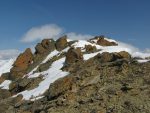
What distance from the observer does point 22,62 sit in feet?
242

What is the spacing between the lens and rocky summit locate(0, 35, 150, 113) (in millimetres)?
41156

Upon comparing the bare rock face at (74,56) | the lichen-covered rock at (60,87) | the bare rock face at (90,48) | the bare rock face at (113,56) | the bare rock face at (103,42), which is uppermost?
the bare rock face at (103,42)

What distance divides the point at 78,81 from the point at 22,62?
28.5m

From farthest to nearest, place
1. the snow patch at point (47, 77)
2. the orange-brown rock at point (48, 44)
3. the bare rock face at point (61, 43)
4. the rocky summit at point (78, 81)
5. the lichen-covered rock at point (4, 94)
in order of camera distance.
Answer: the orange-brown rock at point (48, 44)
the bare rock face at point (61, 43)
the lichen-covered rock at point (4, 94)
the snow patch at point (47, 77)
the rocky summit at point (78, 81)

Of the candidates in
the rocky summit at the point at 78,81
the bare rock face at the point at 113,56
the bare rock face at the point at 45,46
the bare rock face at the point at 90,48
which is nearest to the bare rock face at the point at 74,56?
the rocky summit at the point at 78,81

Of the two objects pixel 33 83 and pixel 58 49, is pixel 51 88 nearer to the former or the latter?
pixel 33 83

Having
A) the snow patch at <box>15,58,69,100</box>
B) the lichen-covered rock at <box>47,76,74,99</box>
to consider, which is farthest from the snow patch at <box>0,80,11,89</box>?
the lichen-covered rock at <box>47,76,74,99</box>

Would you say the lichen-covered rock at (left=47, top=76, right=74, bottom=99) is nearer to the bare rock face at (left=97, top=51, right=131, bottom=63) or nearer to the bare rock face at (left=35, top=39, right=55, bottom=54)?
the bare rock face at (left=97, top=51, right=131, bottom=63)

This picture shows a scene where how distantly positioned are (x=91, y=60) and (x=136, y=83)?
629 inches

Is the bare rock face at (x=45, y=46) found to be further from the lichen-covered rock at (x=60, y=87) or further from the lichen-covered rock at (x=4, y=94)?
the lichen-covered rock at (x=60, y=87)

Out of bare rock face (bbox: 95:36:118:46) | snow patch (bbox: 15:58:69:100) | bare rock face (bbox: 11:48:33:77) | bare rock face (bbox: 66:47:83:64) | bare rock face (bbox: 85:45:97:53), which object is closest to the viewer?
snow patch (bbox: 15:58:69:100)

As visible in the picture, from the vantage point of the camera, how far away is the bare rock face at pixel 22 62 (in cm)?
7039

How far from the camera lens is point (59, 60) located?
2591 inches

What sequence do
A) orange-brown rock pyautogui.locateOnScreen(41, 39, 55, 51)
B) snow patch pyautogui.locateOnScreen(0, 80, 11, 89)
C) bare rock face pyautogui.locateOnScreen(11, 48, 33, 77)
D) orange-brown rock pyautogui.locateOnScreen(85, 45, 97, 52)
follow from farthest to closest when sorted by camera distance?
orange-brown rock pyautogui.locateOnScreen(41, 39, 55, 51) → bare rock face pyautogui.locateOnScreen(11, 48, 33, 77) → snow patch pyautogui.locateOnScreen(0, 80, 11, 89) → orange-brown rock pyautogui.locateOnScreen(85, 45, 97, 52)
